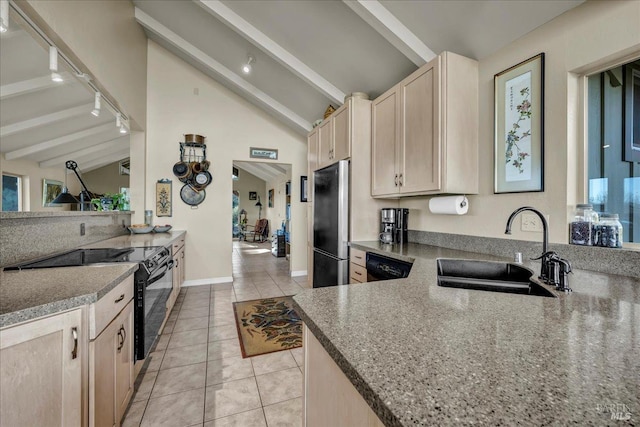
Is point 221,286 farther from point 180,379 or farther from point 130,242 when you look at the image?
point 180,379

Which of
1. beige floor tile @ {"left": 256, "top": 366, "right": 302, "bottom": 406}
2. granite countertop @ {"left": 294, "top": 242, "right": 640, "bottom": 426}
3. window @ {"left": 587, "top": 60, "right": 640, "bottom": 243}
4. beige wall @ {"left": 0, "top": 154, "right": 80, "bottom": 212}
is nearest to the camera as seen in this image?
granite countertop @ {"left": 294, "top": 242, "right": 640, "bottom": 426}

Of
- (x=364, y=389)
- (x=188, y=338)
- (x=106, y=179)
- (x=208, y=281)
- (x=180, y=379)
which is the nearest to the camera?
(x=364, y=389)

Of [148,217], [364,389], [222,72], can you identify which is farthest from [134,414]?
[222,72]

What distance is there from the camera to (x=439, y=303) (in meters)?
0.88

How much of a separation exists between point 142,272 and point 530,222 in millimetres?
2475

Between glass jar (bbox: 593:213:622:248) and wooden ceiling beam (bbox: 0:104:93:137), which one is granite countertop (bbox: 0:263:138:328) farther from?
glass jar (bbox: 593:213:622:248)

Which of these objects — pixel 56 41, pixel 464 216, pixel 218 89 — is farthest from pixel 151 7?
pixel 464 216

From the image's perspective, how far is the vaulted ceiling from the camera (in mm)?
1678

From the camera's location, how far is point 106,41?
8.52 ft

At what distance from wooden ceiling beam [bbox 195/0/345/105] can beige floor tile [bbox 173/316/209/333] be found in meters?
3.01

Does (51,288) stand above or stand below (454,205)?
below

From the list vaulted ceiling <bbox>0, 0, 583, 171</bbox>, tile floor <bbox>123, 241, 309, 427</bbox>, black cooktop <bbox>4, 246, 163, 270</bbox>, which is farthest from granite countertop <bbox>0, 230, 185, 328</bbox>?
tile floor <bbox>123, 241, 309, 427</bbox>

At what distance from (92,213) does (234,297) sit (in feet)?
6.29

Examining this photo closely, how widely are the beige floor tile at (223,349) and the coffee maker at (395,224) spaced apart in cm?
168
